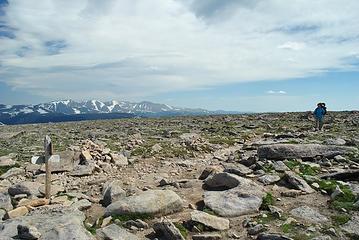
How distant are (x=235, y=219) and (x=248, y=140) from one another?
73.5 ft

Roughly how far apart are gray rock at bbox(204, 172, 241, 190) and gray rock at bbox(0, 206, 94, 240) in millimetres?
5547

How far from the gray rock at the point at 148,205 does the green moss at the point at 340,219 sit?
16.2ft

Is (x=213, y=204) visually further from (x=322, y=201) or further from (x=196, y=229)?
(x=322, y=201)

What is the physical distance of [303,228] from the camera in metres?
12.1

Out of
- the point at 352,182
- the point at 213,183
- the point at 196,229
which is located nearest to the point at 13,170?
the point at 213,183

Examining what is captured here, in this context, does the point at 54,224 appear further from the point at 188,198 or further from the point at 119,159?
the point at 119,159

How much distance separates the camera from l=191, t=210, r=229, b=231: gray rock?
12.3 metres

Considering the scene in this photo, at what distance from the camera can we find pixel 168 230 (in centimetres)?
1168

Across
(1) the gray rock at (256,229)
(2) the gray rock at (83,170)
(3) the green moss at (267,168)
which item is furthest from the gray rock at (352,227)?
(2) the gray rock at (83,170)

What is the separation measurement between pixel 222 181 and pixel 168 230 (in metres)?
5.11

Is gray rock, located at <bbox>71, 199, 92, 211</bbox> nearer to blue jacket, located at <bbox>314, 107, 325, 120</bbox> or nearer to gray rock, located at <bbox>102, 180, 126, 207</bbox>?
gray rock, located at <bbox>102, 180, 126, 207</bbox>

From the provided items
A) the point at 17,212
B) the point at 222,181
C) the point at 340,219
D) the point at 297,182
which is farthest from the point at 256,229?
the point at 17,212

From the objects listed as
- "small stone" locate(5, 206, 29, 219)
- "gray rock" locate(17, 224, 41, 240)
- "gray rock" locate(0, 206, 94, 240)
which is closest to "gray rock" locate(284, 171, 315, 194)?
"gray rock" locate(0, 206, 94, 240)

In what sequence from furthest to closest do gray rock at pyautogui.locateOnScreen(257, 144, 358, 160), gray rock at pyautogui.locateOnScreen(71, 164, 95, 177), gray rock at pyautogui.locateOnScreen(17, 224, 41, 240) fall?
gray rock at pyautogui.locateOnScreen(257, 144, 358, 160) → gray rock at pyautogui.locateOnScreen(71, 164, 95, 177) → gray rock at pyautogui.locateOnScreen(17, 224, 41, 240)
